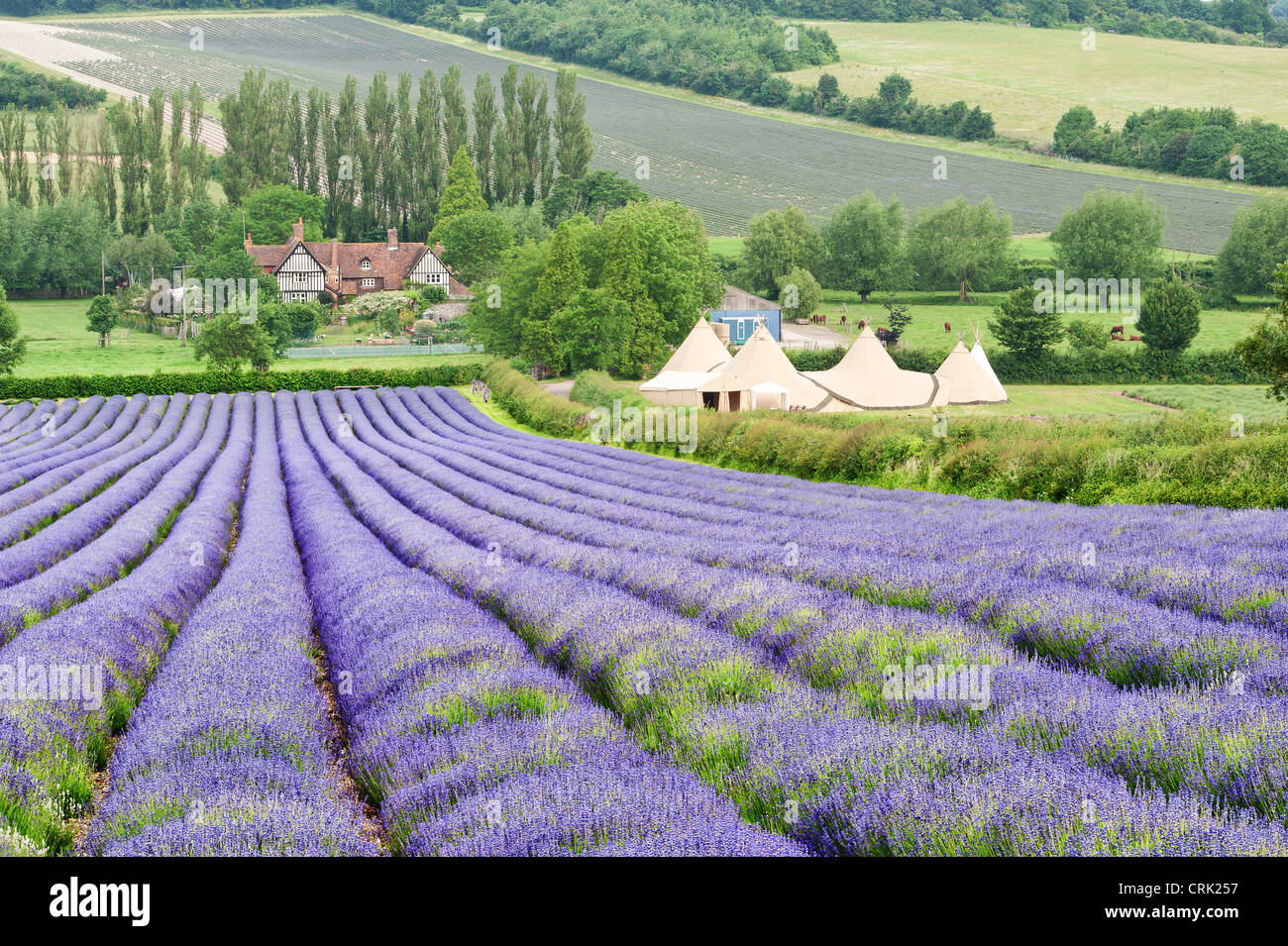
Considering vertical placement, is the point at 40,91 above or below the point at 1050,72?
below

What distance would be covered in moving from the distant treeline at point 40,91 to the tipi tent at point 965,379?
141 meters

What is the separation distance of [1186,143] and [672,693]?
136 m

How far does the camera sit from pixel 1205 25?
160125 mm

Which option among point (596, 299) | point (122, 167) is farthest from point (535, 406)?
point (122, 167)

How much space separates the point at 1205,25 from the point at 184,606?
196 meters

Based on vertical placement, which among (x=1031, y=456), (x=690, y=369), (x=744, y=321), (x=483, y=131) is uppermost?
(x=483, y=131)

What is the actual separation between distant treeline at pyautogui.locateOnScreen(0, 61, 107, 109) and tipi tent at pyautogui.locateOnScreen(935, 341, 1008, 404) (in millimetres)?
141092

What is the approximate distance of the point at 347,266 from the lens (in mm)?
90062

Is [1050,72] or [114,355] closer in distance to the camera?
[114,355]

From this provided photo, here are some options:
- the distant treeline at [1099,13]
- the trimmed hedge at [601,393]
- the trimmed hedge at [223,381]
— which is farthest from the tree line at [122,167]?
the distant treeline at [1099,13]

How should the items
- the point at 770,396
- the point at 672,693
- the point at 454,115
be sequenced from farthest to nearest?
the point at 454,115, the point at 770,396, the point at 672,693

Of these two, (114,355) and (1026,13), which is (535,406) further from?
(1026,13)

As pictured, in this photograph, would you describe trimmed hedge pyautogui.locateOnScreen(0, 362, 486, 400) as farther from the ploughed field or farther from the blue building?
the ploughed field

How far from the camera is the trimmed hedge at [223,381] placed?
50.4 metres
